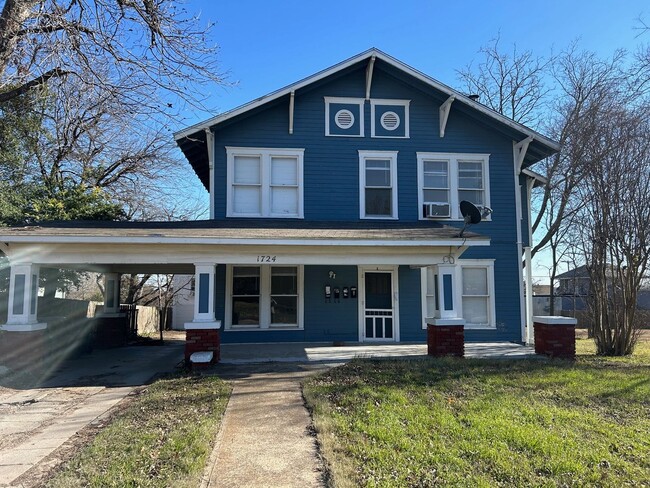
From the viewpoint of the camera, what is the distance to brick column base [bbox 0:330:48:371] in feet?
28.4

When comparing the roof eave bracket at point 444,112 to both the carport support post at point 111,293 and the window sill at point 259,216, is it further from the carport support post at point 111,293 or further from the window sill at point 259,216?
the carport support post at point 111,293

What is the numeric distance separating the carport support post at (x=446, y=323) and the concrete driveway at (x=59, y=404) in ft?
17.7

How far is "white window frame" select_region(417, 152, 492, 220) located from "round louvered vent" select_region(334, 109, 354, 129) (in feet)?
6.67

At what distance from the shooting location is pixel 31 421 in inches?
235

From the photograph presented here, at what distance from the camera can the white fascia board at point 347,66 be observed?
1178 cm

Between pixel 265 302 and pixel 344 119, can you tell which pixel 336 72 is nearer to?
pixel 344 119

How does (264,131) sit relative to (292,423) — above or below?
above

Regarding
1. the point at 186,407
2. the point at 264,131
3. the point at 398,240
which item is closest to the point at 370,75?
the point at 264,131

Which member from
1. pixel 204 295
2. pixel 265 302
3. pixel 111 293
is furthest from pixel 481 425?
pixel 111 293

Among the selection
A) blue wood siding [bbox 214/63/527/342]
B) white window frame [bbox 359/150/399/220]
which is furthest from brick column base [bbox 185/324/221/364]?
white window frame [bbox 359/150/399/220]

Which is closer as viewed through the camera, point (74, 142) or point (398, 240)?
point (398, 240)

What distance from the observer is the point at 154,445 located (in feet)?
15.5

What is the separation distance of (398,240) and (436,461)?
5.58m

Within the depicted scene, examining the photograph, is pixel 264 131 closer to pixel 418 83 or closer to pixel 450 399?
pixel 418 83
